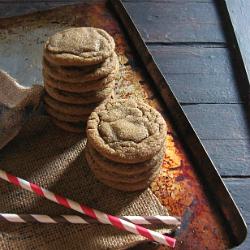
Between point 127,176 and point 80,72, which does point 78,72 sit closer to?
point 80,72

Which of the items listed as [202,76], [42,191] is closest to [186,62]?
[202,76]

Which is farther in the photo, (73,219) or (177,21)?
(177,21)

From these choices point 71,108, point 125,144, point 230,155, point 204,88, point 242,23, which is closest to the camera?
point 125,144

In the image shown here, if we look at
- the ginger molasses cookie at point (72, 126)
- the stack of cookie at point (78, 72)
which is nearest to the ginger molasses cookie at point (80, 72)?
the stack of cookie at point (78, 72)

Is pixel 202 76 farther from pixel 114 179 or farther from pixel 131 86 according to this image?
pixel 114 179

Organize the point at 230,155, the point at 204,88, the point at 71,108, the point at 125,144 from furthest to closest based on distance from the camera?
the point at 204,88, the point at 230,155, the point at 71,108, the point at 125,144

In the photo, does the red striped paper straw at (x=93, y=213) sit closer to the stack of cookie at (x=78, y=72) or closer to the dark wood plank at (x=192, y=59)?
the stack of cookie at (x=78, y=72)

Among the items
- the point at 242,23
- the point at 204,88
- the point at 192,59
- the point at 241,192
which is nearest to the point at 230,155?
the point at 241,192
